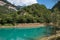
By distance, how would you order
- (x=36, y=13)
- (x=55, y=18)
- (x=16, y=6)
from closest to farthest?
1. (x=55, y=18)
2. (x=36, y=13)
3. (x=16, y=6)

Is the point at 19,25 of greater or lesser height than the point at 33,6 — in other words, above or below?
below

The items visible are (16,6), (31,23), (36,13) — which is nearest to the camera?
(31,23)

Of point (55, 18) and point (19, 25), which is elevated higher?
point (55, 18)

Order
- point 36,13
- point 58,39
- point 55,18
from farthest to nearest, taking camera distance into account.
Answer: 1. point 36,13
2. point 55,18
3. point 58,39

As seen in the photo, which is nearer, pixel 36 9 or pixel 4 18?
pixel 4 18

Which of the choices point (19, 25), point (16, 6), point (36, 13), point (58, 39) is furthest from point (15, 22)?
point (16, 6)

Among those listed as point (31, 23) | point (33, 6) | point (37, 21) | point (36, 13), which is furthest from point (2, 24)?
point (33, 6)

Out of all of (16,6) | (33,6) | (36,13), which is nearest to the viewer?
(36,13)

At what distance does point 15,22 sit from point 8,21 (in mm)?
2657

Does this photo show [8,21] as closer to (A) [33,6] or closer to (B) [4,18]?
(B) [4,18]

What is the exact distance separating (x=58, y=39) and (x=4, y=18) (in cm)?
4650

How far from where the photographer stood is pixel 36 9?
297 feet

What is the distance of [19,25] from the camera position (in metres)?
67.9

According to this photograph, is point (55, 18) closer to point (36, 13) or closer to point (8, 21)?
point (8, 21)
